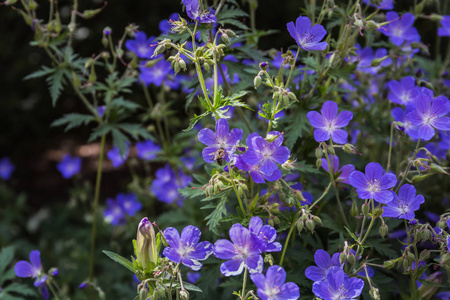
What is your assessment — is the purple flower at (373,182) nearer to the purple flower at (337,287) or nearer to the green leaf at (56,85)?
the purple flower at (337,287)

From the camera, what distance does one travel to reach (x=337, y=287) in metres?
1.17

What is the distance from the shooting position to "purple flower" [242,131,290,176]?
1220mm

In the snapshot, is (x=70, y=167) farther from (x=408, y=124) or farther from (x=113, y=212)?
(x=408, y=124)

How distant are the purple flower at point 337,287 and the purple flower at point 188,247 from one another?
29 cm

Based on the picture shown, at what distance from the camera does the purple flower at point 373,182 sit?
4.12 feet

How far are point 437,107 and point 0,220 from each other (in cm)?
287

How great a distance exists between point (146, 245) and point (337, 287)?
50cm

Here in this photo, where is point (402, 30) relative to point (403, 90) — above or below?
above

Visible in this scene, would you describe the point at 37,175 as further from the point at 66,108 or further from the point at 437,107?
the point at 437,107

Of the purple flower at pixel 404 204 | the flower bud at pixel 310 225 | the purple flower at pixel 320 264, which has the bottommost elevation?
the purple flower at pixel 320 264

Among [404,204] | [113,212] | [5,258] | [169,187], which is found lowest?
[113,212]

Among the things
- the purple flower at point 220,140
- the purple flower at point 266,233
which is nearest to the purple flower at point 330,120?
the purple flower at point 220,140

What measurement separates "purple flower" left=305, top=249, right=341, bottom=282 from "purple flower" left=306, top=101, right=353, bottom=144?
321mm

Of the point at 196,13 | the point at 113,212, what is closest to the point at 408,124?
the point at 196,13
